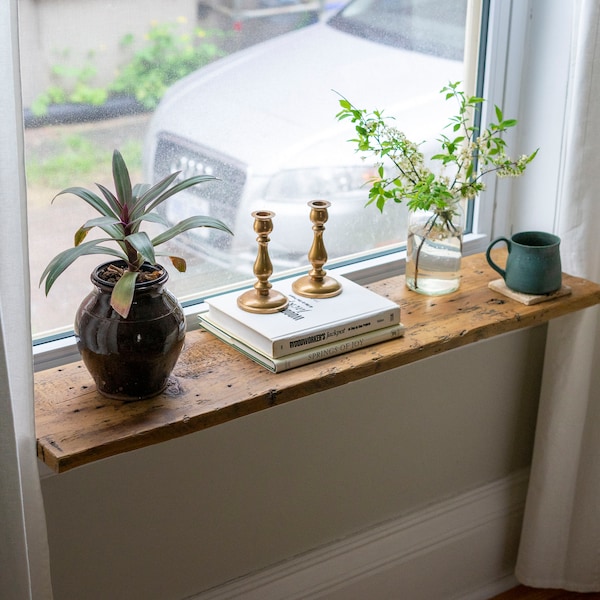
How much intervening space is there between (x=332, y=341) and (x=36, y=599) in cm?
59

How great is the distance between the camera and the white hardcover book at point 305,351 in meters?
1.43

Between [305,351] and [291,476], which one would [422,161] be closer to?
[305,351]

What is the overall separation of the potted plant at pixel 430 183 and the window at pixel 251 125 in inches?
2.6

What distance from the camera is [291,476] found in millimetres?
1767

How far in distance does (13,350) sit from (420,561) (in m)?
1.13

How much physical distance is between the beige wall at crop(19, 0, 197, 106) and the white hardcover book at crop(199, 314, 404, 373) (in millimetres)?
445

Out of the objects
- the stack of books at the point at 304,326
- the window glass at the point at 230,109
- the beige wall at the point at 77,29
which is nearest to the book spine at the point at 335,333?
the stack of books at the point at 304,326

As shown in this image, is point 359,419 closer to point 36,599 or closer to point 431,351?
point 431,351

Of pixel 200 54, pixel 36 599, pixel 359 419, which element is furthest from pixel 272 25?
pixel 36 599

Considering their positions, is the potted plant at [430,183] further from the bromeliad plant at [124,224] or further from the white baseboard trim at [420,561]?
the white baseboard trim at [420,561]

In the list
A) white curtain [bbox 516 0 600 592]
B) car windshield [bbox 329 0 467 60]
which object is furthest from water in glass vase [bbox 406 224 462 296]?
car windshield [bbox 329 0 467 60]

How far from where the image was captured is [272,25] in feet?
5.05

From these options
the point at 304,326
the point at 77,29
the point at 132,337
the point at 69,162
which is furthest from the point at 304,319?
the point at 77,29

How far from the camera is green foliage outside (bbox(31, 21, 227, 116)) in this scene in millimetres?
1373
